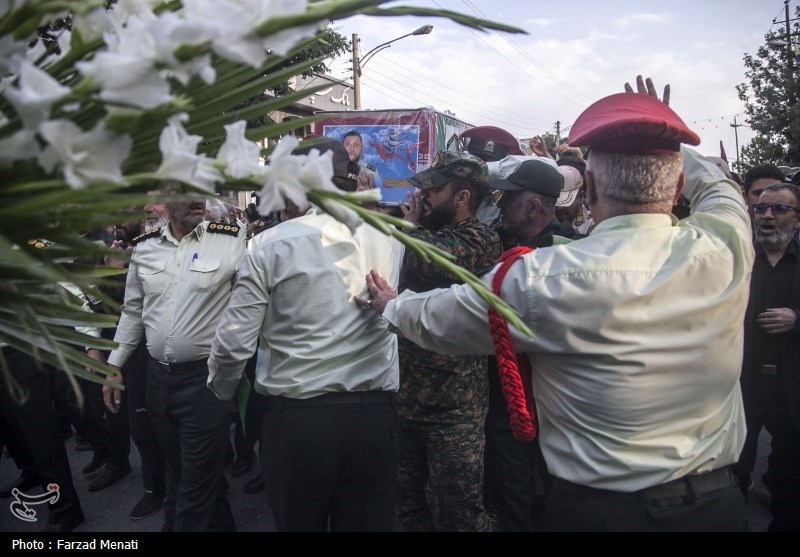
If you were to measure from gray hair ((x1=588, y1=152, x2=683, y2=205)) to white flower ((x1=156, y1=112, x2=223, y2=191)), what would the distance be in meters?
1.17

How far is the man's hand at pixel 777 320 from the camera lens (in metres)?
3.32

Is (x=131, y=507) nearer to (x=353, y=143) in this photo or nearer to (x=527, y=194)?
(x=527, y=194)

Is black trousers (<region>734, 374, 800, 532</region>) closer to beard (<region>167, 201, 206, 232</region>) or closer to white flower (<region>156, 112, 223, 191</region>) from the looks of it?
beard (<region>167, 201, 206, 232</region>)

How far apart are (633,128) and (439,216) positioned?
1430 millimetres

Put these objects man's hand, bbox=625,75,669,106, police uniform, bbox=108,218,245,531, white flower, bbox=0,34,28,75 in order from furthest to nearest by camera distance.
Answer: police uniform, bbox=108,218,245,531, man's hand, bbox=625,75,669,106, white flower, bbox=0,34,28,75

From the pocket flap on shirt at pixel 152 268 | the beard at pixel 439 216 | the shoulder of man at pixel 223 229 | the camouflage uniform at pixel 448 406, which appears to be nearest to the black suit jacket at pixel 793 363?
the camouflage uniform at pixel 448 406

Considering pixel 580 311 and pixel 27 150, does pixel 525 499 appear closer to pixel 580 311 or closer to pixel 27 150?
pixel 580 311

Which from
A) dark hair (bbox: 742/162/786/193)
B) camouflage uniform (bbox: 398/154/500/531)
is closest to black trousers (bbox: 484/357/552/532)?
camouflage uniform (bbox: 398/154/500/531)

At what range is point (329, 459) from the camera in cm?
244

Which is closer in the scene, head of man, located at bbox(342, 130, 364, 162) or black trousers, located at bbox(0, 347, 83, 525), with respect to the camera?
black trousers, located at bbox(0, 347, 83, 525)

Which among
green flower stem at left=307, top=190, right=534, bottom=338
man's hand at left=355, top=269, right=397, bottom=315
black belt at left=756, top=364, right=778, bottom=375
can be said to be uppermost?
green flower stem at left=307, top=190, right=534, bottom=338

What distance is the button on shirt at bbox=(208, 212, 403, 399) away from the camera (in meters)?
2.44

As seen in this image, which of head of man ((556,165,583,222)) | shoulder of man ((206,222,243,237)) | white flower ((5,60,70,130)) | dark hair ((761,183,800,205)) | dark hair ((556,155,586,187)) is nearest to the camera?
white flower ((5,60,70,130))

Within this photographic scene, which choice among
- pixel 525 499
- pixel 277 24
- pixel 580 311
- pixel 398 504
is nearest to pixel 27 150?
pixel 277 24
